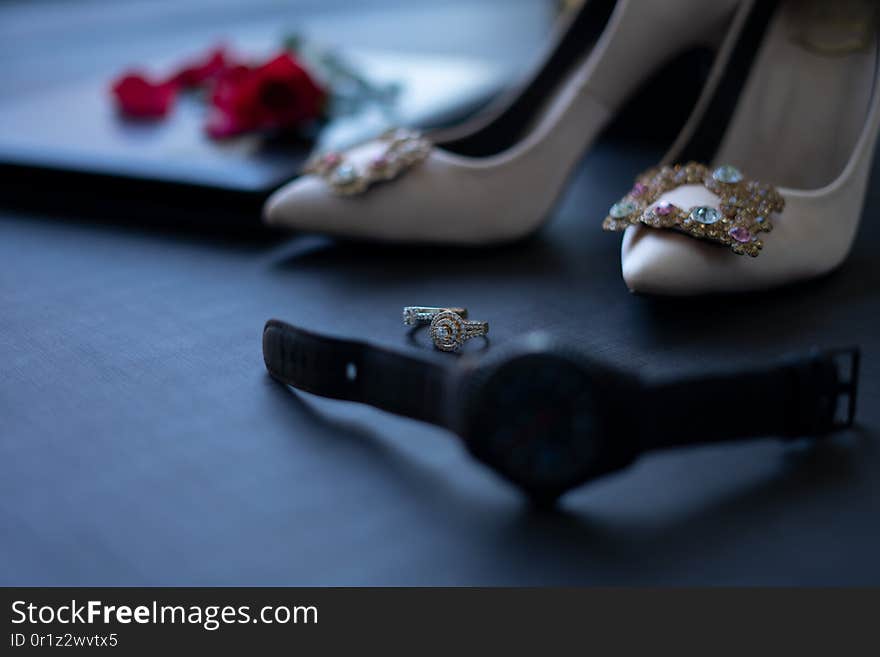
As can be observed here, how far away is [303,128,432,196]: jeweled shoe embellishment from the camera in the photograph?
90cm

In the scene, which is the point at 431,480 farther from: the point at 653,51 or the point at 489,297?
the point at 653,51

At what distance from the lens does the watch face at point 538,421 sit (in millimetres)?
488

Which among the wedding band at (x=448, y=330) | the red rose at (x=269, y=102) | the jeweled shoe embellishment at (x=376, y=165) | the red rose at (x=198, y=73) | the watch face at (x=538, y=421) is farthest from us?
the red rose at (x=198, y=73)

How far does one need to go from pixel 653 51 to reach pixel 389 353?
0.54 meters

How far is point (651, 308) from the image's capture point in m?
0.78

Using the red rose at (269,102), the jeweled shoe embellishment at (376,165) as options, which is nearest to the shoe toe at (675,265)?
the jeweled shoe embellishment at (376,165)

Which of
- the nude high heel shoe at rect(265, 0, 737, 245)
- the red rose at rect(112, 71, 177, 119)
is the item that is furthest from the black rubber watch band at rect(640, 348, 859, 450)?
the red rose at rect(112, 71, 177, 119)

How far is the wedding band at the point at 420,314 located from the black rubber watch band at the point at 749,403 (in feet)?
0.75

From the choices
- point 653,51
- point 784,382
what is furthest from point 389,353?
point 653,51

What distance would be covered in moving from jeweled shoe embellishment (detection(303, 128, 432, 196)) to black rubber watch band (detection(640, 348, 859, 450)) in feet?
1.49

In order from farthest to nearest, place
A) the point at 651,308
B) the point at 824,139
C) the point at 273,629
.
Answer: the point at 824,139 → the point at 651,308 → the point at 273,629

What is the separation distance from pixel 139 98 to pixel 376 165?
0.48 meters

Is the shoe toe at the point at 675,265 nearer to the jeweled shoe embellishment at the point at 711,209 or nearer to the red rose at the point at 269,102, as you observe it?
the jeweled shoe embellishment at the point at 711,209

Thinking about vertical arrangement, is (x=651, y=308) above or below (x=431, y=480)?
above
